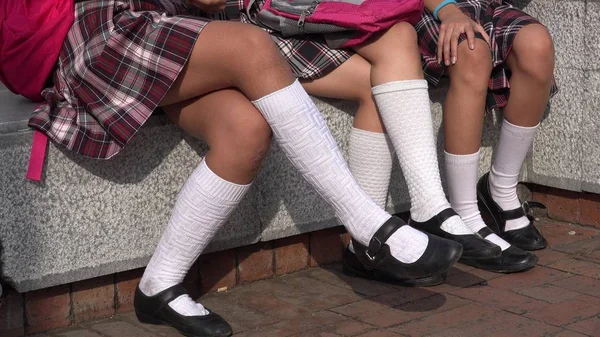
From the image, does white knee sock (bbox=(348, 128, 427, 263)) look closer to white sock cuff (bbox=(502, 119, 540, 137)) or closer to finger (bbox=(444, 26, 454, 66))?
finger (bbox=(444, 26, 454, 66))

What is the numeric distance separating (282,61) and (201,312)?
0.75m

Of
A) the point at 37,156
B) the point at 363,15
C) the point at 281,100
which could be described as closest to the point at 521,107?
the point at 363,15

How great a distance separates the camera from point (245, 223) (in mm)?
3396

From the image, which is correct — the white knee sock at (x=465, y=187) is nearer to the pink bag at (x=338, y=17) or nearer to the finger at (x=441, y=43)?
the finger at (x=441, y=43)

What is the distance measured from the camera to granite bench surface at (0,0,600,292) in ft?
9.70

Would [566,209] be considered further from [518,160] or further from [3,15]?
[3,15]

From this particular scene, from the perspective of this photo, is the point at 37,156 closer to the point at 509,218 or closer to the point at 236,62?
the point at 236,62

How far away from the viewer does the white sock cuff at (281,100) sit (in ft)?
9.33

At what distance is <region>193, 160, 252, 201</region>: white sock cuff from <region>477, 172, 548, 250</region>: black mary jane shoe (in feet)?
4.14

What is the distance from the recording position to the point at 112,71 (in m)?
2.91

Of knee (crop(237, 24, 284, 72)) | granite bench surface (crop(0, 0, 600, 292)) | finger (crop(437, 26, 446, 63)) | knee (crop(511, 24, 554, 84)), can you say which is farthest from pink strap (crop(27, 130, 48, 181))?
knee (crop(511, 24, 554, 84))

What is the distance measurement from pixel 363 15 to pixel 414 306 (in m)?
0.89

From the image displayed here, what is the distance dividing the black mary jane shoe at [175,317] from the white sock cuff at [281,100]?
1.97ft

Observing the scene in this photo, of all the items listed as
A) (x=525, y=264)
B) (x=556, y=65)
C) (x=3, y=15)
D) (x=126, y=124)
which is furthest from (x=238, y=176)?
(x=556, y=65)
